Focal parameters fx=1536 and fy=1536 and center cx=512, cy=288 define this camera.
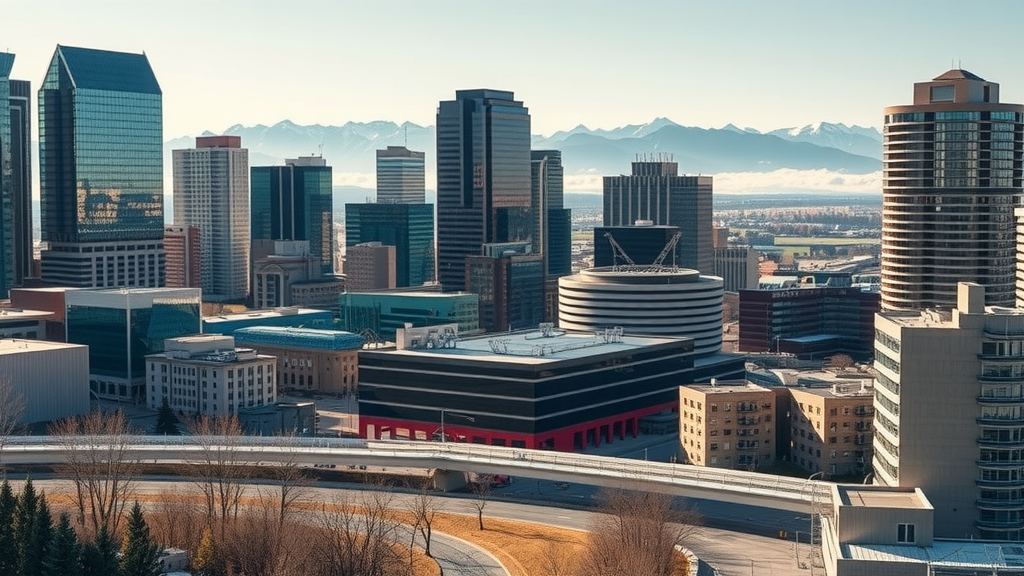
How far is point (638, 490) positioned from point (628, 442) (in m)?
35.1

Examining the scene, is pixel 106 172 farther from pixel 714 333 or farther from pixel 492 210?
pixel 714 333

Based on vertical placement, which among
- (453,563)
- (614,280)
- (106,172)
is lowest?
(453,563)

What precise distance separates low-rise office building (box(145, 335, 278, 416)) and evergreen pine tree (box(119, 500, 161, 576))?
2120 inches

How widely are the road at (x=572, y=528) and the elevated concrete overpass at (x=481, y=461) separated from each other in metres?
1.86

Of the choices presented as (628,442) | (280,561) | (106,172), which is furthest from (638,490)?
(106,172)

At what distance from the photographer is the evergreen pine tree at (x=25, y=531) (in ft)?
222

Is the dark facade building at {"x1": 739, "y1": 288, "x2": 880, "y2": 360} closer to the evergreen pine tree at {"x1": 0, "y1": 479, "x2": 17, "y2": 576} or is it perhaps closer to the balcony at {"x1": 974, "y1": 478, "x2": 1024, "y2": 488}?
the balcony at {"x1": 974, "y1": 478, "x2": 1024, "y2": 488}

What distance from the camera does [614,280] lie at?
144750mm

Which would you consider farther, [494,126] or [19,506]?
[494,126]

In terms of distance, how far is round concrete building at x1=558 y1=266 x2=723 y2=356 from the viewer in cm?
14212

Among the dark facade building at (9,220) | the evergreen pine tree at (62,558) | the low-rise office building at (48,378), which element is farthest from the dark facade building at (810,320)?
the evergreen pine tree at (62,558)

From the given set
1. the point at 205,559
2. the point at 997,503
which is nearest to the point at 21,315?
the point at 205,559

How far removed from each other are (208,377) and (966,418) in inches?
2805

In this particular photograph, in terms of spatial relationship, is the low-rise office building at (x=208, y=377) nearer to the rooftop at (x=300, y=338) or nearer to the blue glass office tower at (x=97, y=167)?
the rooftop at (x=300, y=338)
